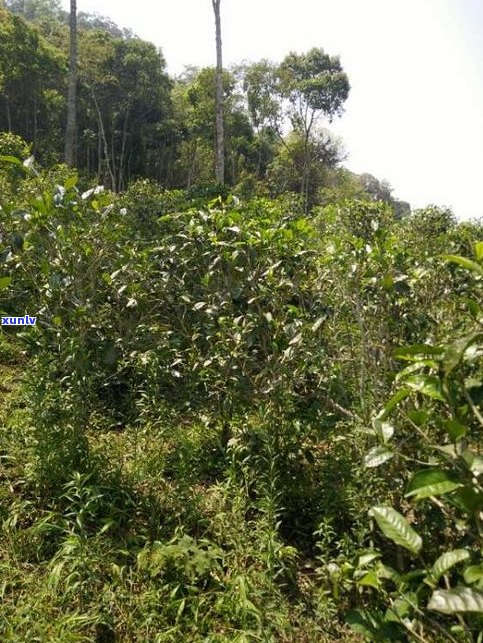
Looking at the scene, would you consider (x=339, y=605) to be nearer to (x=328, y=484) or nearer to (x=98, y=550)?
(x=328, y=484)

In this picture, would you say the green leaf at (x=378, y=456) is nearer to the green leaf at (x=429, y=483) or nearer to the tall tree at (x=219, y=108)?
the green leaf at (x=429, y=483)

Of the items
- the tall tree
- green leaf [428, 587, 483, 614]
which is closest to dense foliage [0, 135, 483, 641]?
green leaf [428, 587, 483, 614]

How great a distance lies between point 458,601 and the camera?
3.51 feet

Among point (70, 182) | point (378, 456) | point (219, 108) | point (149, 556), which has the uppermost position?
point (219, 108)

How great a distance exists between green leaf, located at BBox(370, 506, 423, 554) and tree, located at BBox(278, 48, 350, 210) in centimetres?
2085

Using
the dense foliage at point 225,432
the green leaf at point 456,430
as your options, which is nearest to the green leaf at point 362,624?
the dense foliage at point 225,432

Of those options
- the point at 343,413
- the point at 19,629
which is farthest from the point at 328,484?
the point at 19,629

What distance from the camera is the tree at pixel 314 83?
21.6m

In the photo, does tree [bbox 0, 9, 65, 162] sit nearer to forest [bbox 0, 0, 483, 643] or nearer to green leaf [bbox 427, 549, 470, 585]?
forest [bbox 0, 0, 483, 643]

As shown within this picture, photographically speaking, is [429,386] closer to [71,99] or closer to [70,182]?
[70,182]

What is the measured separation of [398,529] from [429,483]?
237mm

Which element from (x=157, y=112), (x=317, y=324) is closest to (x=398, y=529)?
(x=317, y=324)

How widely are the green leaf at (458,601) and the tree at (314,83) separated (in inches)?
833

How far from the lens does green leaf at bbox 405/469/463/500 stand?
1.20 meters
